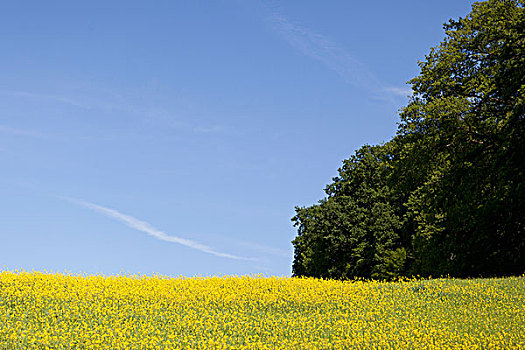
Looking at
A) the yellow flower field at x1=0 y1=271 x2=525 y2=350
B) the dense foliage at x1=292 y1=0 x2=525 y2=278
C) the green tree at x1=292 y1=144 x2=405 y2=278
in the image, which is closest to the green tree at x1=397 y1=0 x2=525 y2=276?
the dense foliage at x1=292 y1=0 x2=525 y2=278

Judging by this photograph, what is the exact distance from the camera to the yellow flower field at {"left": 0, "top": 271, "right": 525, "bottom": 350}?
13656 mm

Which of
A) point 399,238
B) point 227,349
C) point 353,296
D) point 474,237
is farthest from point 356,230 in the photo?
point 227,349

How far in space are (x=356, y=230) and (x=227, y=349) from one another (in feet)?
90.1

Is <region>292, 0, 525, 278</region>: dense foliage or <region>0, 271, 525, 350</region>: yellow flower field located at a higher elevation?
<region>292, 0, 525, 278</region>: dense foliage

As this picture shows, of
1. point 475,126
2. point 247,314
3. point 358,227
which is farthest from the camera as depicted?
point 358,227

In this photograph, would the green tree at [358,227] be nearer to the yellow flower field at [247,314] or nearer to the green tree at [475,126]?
the green tree at [475,126]

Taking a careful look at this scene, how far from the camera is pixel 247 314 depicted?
16.7 m

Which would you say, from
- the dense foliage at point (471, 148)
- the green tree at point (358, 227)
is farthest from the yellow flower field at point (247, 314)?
the green tree at point (358, 227)

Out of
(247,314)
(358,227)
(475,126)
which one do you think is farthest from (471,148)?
(247,314)

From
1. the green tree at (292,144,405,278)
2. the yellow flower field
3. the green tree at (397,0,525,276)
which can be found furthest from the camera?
the green tree at (292,144,405,278)

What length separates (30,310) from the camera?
15508 millimetres

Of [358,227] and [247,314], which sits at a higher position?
[358,227]

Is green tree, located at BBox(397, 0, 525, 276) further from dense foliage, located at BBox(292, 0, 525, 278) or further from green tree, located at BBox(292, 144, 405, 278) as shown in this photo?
green tree, located at BBox(292, 144, 405, 278)

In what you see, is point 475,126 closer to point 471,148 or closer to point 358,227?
point 471,148
